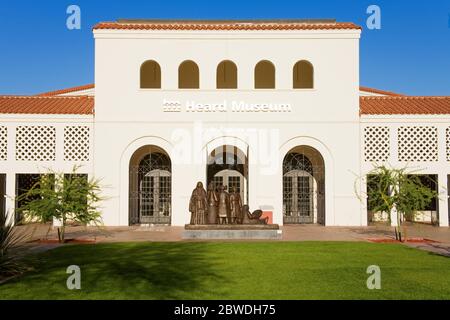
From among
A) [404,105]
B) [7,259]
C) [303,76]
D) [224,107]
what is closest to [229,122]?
[224,107]

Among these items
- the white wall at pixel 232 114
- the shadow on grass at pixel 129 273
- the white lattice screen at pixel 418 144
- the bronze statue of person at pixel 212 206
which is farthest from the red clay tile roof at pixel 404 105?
the shadow on grass at pixel 129 273

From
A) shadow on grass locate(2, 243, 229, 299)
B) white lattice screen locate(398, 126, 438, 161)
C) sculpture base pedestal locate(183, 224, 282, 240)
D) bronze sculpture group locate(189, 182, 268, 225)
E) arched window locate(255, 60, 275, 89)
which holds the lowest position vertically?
shadow on grass locate(2, 243, 229, 299)

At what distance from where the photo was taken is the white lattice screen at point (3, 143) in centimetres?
2089

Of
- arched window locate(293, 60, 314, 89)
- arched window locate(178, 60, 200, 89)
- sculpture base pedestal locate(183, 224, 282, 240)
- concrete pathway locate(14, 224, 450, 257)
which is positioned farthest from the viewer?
arched window locate(178, 60, 200, 89)

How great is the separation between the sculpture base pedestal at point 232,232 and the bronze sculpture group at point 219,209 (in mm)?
353

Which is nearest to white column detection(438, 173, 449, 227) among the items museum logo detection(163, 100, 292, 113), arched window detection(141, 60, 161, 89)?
museum logo detection(163, 100, 292, 113)

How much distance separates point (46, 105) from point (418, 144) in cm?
1607

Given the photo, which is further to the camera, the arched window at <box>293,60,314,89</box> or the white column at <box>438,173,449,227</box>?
the arched window at <box>293,60,314,89</box>

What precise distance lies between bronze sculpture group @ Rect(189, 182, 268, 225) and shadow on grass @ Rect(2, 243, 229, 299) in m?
2.53

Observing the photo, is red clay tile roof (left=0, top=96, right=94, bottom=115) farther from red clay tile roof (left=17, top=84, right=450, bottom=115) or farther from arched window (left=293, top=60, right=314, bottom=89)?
arched window (left=293, top=60, right=314, bottom=89)

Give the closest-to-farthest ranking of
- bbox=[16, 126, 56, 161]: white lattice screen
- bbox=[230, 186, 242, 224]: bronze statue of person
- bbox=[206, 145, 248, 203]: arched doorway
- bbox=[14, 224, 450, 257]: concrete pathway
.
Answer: bbox=[14, 224, 450, 257]: concrete pathway
bbox=[230, 186, 242, 224]: bronze statue of person
bbox=[16, 126, 56, 161]: white lattice screen
bbox=[206, 145, 248, 203]: arched doorway

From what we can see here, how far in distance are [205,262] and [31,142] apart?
12.8 metres

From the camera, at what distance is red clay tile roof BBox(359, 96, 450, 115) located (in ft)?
70.2

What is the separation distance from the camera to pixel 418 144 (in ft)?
70.1
